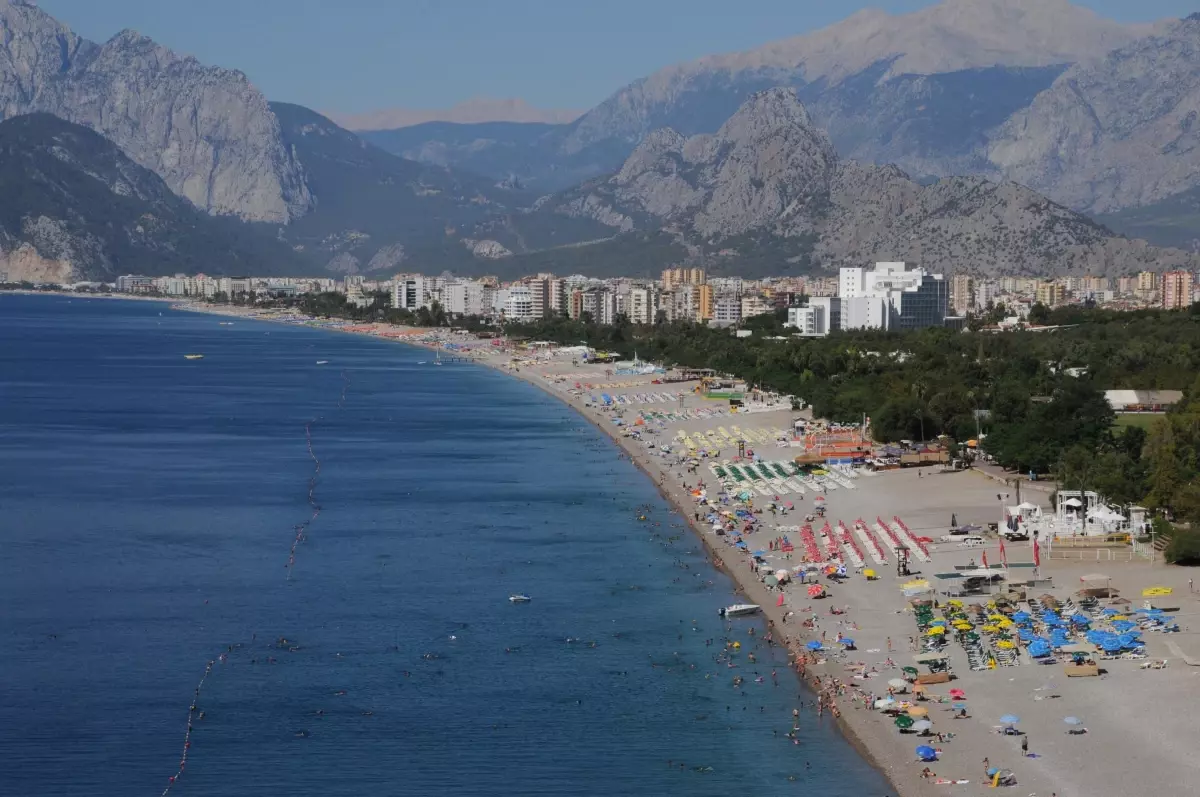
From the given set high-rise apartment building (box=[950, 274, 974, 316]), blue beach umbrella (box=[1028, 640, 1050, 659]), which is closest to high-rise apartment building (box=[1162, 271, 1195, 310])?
high-rise apartment building (box=[950, 274, 974, 316])

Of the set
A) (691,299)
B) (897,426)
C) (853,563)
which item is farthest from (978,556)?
(691,299)

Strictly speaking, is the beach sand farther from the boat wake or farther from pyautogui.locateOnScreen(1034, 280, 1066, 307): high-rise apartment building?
pyautogui.locateOnScreen(1034, 280, 1066, 307): high-rise apartment building

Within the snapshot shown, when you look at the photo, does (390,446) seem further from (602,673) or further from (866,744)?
(866,744)

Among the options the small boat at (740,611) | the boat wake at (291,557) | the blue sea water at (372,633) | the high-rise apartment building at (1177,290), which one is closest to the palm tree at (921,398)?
the blue sea water at (372,633)

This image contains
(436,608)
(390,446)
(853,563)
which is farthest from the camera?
(390,446)

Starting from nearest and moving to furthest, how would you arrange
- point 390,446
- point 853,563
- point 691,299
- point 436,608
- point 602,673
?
point 602,673 → point 436,608 → point 853,563 → point 390,446 → point 691,299

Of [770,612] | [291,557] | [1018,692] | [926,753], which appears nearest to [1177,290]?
[291,557]
